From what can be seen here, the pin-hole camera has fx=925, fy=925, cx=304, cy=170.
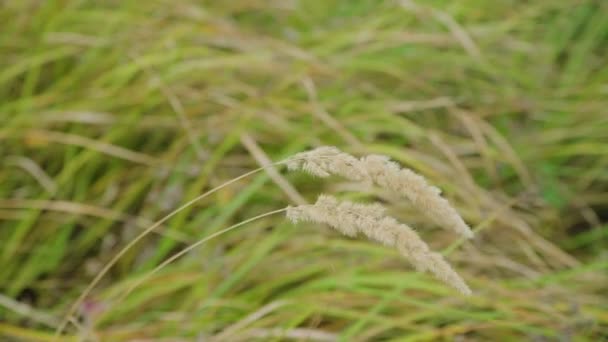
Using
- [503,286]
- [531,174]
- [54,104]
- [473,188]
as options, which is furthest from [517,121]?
[54,104]

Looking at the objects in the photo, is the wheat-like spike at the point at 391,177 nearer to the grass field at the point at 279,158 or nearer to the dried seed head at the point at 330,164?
the dried seed head at the point at 330,164

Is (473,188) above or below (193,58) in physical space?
below

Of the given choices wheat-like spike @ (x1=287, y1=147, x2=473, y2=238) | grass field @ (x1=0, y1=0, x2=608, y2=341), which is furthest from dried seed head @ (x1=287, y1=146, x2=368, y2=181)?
grass field @ (x1=0, y1=0, x2=608, y2=341)

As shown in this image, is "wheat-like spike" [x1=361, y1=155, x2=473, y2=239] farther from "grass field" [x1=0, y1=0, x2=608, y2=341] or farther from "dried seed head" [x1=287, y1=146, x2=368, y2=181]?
"grass field" [x1=0, y1=0, x2=608, y2=341]

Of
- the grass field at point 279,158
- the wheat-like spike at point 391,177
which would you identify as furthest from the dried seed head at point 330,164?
the grass field at point 279,158

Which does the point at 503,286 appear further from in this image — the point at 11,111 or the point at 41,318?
the point at 11,111

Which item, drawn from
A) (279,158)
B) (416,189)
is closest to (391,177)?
(416,189)
